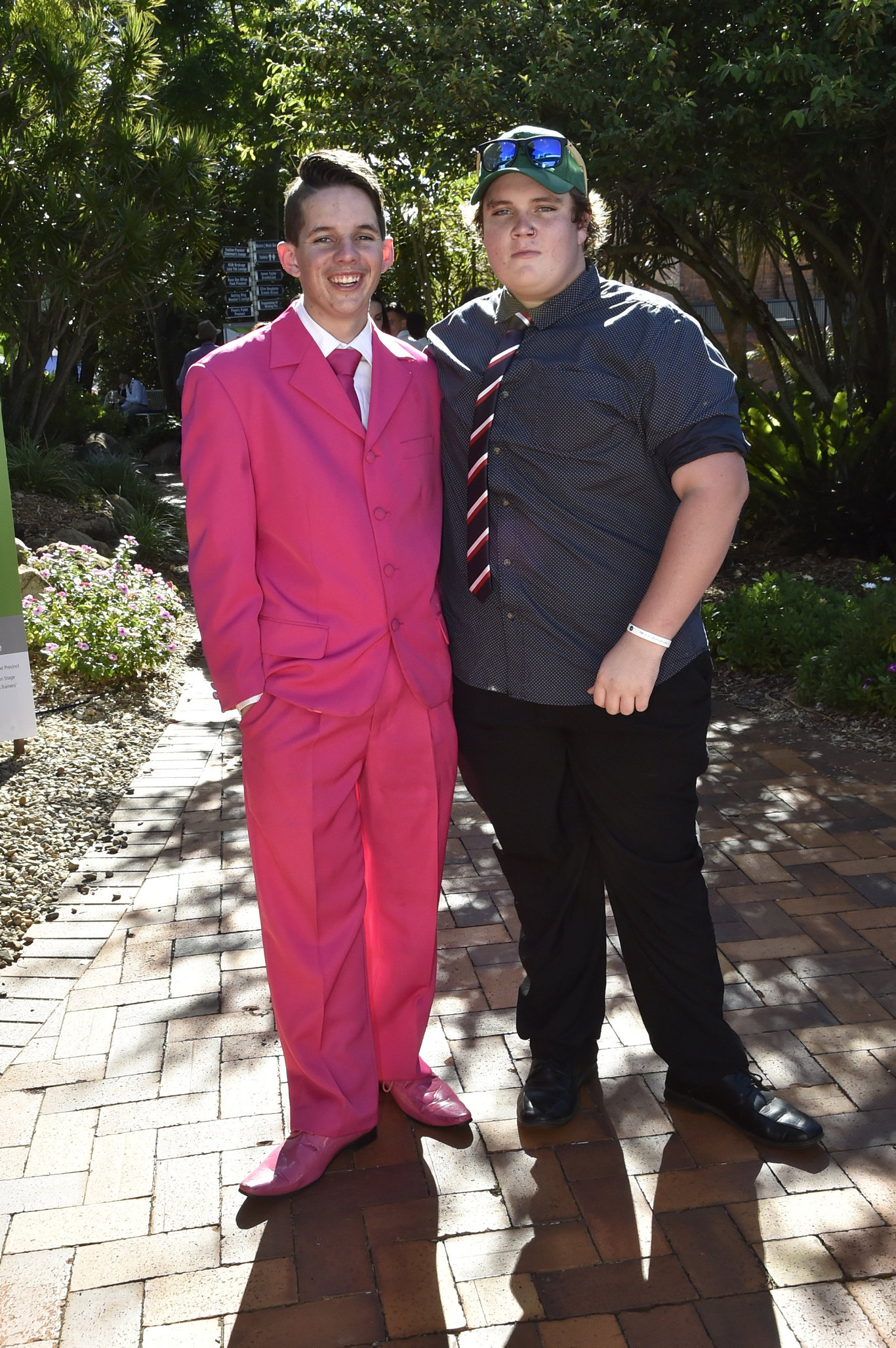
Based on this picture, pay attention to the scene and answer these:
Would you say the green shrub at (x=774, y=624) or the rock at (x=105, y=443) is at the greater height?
the rock at (x=105, y=443)

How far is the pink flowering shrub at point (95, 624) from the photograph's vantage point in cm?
632

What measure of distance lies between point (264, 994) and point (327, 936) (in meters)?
0.89

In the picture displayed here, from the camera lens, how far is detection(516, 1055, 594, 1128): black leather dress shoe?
8.65 feet

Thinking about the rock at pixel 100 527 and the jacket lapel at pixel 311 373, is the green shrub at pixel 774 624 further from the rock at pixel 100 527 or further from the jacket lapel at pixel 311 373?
the rock at pixel 100 527

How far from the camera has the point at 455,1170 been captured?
99.4 inches

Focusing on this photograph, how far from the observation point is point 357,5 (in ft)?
28.2

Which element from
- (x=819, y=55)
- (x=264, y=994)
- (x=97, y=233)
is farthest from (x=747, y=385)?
(x=264, y=994)

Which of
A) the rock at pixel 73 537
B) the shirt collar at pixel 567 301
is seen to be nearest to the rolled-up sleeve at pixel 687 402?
the shirt collar at pixel 567 301

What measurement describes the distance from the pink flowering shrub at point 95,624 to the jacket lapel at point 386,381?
13.5 feet

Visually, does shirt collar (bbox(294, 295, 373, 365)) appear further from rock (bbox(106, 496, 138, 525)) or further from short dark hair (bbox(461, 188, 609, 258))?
rock (bbox(106, 496, 138, 525))

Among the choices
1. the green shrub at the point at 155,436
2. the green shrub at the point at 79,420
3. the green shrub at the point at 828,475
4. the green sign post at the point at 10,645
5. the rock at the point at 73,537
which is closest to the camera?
the green sign post at the point at 10,645

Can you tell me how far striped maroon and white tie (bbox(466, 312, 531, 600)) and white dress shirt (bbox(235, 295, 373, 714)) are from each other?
224 mm

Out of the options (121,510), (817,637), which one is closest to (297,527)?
(817,637)

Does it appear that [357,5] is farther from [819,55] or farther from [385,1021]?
[385,1021]
